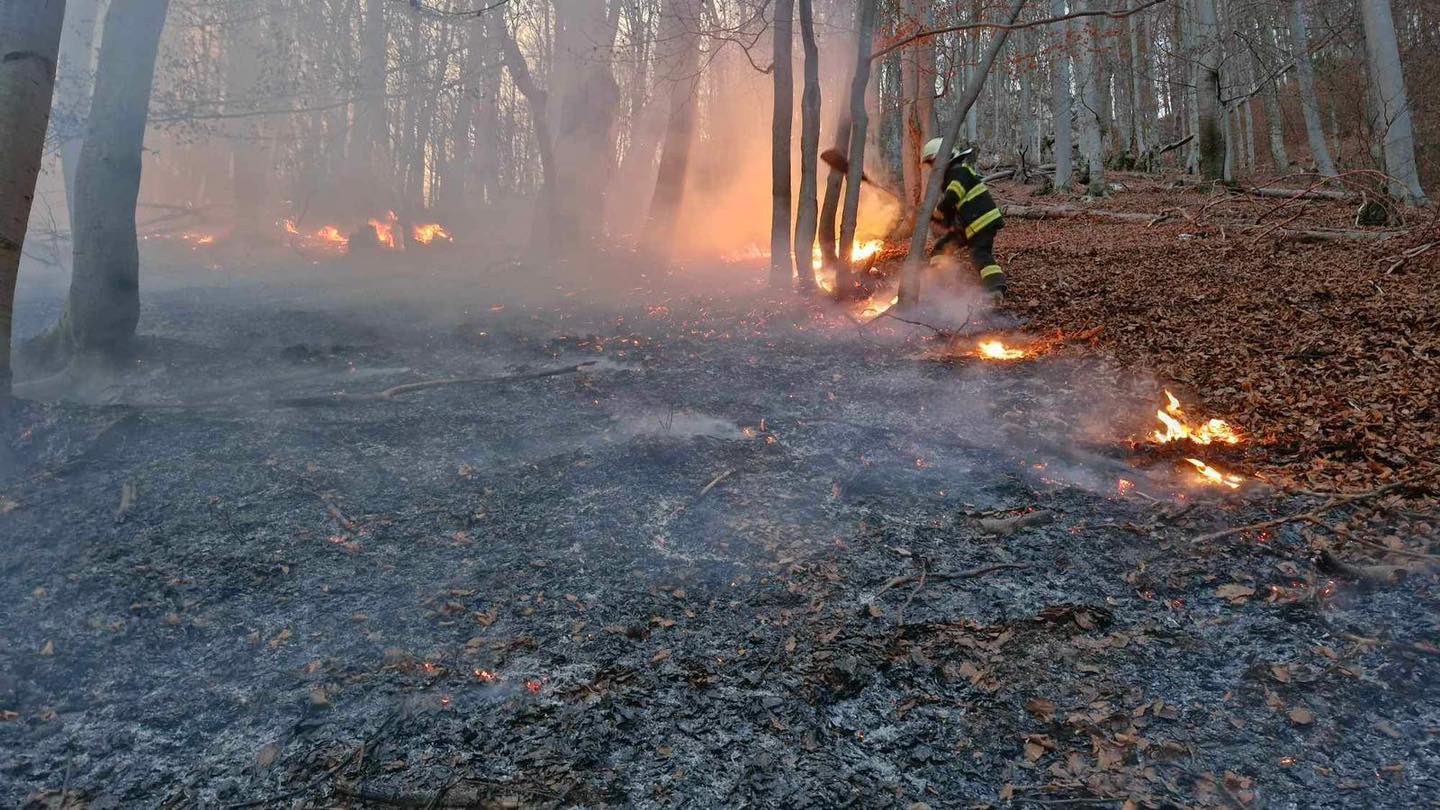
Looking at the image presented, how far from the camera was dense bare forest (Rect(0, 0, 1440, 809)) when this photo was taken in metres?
2.82

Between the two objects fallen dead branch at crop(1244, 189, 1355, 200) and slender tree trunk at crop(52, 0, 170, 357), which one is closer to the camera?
slender tree trunk at crop(52, 0, 170, 357)

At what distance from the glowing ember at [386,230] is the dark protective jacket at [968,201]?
526 inches

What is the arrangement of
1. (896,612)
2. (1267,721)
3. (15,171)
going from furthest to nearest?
(15,171) < (896,612) < (1267,721)

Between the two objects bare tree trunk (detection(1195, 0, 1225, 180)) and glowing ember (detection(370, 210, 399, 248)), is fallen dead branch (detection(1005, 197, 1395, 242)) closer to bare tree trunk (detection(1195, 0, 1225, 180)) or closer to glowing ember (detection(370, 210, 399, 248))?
bare tree trunk (detection(1195, 0, 1225, 180))

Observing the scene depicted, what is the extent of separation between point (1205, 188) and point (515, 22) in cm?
1967

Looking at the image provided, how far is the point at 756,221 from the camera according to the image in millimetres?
19000

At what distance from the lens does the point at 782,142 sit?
10.6 metres

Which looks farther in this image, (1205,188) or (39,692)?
(1205,188)

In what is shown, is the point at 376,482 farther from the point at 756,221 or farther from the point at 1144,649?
the point at 756,221

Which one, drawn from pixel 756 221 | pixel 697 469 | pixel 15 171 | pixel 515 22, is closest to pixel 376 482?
pixel 697 469

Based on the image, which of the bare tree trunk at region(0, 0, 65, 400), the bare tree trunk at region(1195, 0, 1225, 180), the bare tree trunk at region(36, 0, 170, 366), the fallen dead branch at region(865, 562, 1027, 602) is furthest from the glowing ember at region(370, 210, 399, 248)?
the fallen dead branch at region(865, 562, 1027, 602)

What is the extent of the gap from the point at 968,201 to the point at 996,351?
2.10 metres

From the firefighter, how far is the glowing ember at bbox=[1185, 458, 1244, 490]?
4141 mm

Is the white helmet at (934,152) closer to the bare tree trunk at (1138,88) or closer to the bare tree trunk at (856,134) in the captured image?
the bare tree trunk at (856,134)
